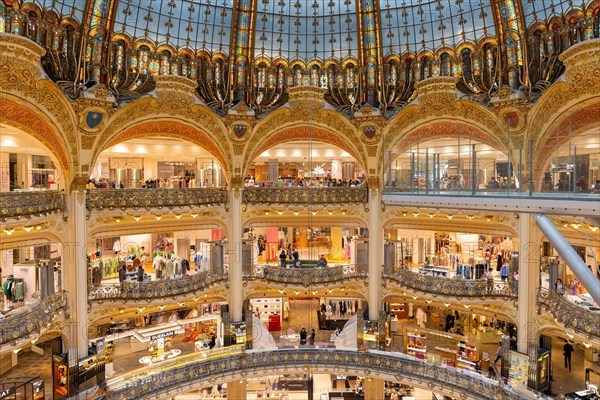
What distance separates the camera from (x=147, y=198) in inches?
829

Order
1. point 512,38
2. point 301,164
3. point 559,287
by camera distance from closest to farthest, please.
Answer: point 559,287, point 512,38, point 301,164

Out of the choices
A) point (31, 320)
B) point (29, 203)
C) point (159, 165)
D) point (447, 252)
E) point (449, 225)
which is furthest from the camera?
point (159, 165)

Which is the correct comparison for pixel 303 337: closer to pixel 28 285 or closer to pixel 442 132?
pixel 28 285

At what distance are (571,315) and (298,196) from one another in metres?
13.9

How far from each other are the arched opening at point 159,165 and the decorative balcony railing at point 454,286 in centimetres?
1205

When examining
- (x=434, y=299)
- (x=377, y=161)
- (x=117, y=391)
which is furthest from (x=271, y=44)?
(x=117, y=391)

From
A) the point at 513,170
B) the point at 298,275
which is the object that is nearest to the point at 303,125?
the point at 298,275

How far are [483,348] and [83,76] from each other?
24.1 metres

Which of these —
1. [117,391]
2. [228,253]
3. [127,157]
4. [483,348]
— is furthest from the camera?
[127,157]

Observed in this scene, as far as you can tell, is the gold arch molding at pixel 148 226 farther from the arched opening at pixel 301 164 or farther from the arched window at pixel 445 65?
the arched window at pixel 445 65

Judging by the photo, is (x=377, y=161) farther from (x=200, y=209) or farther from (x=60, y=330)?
(x=60, y=330)

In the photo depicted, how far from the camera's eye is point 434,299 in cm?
2267

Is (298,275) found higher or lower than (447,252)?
lower

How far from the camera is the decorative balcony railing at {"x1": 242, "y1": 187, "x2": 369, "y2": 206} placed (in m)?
24.1
